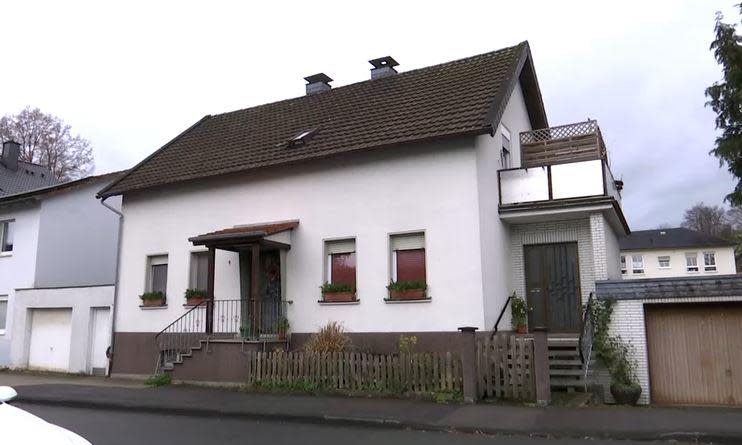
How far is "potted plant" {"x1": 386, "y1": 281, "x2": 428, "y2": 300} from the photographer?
13758mm

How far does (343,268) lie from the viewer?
15.2 m

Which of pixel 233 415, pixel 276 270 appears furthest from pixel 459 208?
pixel 233 415

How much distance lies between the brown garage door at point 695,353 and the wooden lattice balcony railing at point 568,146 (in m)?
4.05

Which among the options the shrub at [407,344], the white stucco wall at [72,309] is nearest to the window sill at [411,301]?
the shrub at [407,344]

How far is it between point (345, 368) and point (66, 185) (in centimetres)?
1426

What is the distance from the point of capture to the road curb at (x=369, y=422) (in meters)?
8.21

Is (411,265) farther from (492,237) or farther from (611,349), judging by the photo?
(611,349)

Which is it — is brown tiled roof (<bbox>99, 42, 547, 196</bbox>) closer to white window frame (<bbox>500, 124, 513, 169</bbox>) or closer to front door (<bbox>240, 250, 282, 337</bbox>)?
white window frame (<bbox>500, 124, 513, 169</bbox>)

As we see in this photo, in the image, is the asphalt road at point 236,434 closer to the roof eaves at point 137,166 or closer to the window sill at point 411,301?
the window sill at point 411,301

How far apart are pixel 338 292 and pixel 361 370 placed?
8.52ft

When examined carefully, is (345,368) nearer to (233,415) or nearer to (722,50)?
(233,415)

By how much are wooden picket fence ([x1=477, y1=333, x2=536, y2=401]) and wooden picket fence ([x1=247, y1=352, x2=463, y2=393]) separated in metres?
0.49

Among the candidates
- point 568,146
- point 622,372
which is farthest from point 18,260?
point 622,372

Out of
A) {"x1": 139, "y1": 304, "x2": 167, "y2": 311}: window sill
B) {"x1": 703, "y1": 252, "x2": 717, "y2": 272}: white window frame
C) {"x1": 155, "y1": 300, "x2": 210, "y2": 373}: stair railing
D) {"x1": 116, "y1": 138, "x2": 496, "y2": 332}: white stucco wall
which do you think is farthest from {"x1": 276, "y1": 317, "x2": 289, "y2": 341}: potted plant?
{"x1": 703, "y1": 252, "x2": 717, "y2": 272}: white window frame
